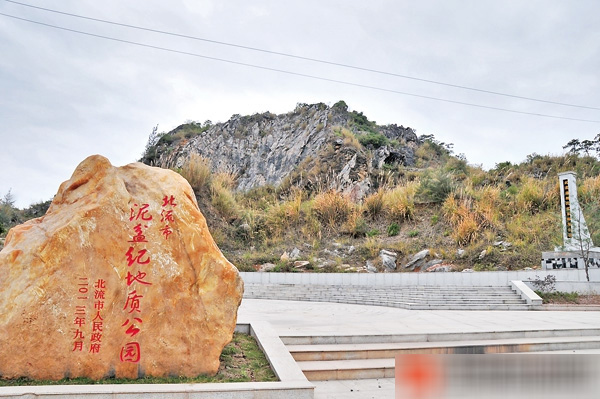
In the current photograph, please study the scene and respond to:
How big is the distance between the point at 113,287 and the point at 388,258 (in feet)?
34.3

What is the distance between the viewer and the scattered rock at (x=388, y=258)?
43.8 ft

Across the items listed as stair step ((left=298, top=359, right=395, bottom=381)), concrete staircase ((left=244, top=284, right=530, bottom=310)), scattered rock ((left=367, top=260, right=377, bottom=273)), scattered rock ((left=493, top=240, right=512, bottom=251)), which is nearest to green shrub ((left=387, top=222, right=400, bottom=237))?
scattered rock ((left=367, top=260, right=377, bottom=273))

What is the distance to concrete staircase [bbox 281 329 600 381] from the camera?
467cm

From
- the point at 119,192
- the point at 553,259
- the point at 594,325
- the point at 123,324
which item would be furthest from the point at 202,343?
the point at 553,259

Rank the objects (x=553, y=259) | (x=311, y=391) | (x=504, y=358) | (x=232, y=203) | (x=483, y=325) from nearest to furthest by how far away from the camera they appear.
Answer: (x=504, y=358) < (x=311, y=391) < (x=483, y=325) < (x=553, y=259) < (x=232, y=203)

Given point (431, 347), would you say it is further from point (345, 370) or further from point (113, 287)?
point (113, 287)

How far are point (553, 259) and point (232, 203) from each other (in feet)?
32.9

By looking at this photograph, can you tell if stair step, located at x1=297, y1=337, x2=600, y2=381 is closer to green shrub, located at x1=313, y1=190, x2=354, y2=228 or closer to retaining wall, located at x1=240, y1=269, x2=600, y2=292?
retaining wall, located at x1=240, y1=269, x2=600, y2=292

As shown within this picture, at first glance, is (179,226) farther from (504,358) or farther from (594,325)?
(594,325)

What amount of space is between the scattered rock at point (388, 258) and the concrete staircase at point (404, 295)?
1.62 metres

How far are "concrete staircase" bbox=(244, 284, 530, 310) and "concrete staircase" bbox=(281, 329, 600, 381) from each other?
3414mm

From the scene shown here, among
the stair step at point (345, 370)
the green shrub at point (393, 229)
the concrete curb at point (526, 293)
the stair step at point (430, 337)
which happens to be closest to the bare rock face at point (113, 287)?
the stair step at point (345, 370)

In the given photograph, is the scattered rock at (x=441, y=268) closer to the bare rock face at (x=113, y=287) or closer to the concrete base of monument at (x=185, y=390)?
the concrete base of monument at (x=185, y=390)

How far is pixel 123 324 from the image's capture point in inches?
155
